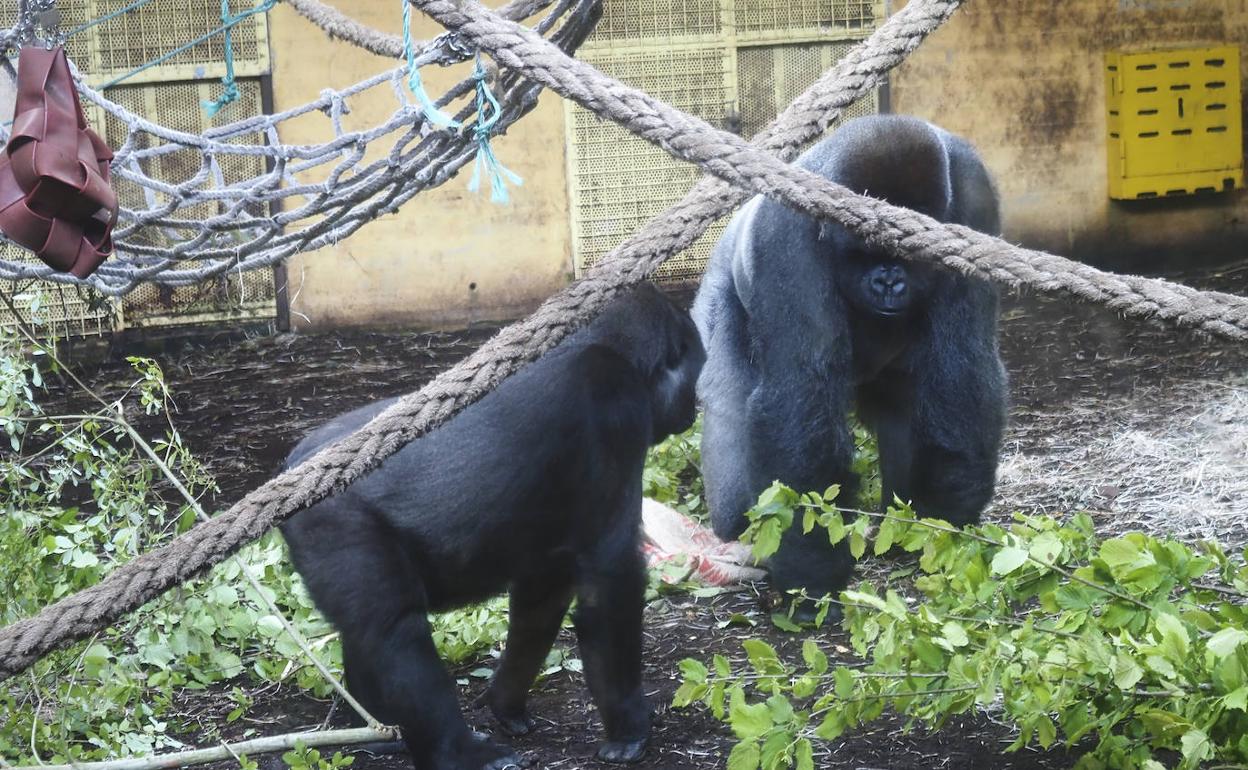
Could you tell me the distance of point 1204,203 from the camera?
7.23 metres

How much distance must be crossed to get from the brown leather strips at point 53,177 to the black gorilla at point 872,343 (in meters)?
1.64

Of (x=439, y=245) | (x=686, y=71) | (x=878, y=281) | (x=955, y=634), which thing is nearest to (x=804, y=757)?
(x=955, y=634)

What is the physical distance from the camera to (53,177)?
215cm

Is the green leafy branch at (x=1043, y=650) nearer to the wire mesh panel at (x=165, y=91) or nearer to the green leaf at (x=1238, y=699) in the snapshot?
the green leaf at (x=1238, y=699)

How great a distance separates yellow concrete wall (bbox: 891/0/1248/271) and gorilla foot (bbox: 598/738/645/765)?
4.82 m

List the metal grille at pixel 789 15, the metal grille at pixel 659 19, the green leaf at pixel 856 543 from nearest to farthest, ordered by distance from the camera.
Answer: the green leaf at pixel 856 543 < the metal grille at pixel 659 19 < the metal grille at pixel 789 15

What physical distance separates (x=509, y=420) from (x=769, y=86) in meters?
4.36

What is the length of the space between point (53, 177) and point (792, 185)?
1151mm

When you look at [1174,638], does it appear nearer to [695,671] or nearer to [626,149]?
[695,671]

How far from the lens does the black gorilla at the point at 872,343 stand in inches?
129

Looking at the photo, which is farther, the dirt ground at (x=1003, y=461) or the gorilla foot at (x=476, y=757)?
the dirt ground at (x=1003, y=461)

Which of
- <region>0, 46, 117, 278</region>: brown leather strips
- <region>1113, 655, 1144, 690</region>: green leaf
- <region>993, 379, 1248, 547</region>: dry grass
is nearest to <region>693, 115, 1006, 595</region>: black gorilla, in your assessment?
<region>993, 379, 1248, 547</region>: dry grass

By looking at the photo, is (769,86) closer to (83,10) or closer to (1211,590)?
(83,10)

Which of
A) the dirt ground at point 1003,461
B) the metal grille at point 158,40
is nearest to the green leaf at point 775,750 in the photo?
the dirt ground at point 1003,461
